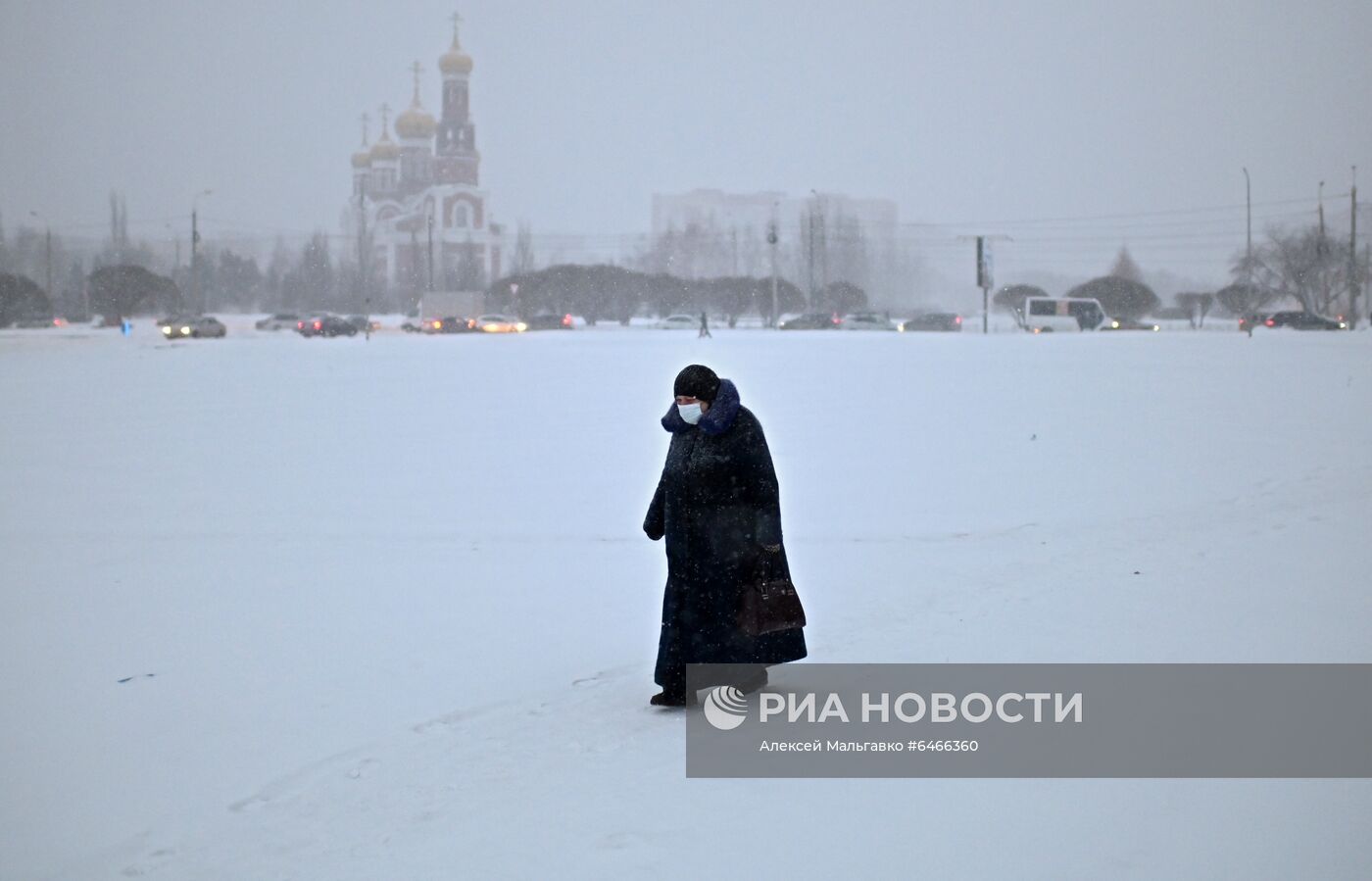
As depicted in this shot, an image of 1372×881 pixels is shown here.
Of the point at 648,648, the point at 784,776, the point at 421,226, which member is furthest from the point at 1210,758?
the point at 421,226

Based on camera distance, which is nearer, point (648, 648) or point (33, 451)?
point (648, 648)

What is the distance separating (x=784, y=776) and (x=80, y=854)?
282 centimetres

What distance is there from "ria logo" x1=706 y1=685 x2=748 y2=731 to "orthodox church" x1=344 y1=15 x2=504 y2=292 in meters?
95.4

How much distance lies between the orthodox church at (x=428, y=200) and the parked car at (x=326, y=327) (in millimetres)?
40516

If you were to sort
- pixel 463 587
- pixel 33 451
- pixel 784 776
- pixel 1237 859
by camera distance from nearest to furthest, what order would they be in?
pixel 1237 859, pixel 784 776, pixel 463 587, pixel 33 451

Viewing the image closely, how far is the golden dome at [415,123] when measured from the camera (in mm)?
117875

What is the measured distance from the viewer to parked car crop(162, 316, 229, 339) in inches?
2110

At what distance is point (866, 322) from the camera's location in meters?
61.7

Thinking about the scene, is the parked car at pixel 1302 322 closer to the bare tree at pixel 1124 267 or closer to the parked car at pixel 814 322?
the parked car at pixel 814 322

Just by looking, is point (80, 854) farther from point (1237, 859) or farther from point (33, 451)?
point (33, 451)

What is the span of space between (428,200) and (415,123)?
13344 mm

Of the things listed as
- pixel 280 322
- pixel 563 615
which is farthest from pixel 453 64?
pixel 563 615

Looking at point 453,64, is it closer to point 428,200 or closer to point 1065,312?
point 428,200

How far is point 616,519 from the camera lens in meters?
12.5
